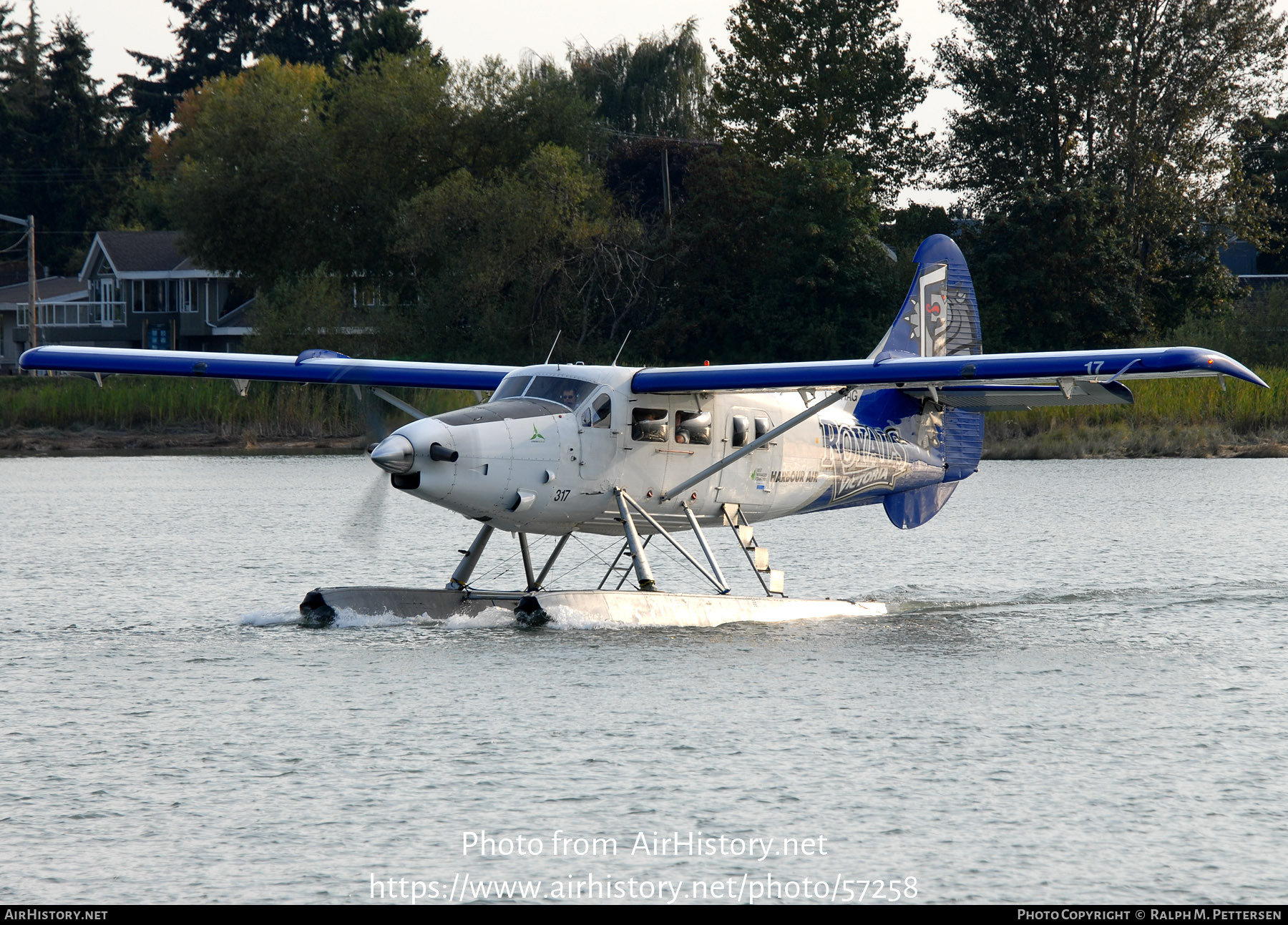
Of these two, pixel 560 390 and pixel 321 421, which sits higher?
pixel 560 390

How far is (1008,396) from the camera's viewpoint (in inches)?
551

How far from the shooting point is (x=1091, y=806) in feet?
24.0

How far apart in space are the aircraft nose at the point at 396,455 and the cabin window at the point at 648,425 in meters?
A: 2.32

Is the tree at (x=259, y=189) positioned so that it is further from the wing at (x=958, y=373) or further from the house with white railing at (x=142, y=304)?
the wing at (x=958, y=373)

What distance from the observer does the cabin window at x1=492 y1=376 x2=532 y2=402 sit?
39.5ft

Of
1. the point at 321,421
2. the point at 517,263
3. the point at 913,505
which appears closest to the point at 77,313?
the point at 517,263

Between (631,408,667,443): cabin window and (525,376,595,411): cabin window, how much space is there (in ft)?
1.72

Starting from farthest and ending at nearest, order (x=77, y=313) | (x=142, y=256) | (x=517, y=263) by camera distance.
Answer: (x=77, y=313), (x=142, y=256), (x=517, y=263)

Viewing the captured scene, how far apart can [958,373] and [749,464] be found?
2186 mm

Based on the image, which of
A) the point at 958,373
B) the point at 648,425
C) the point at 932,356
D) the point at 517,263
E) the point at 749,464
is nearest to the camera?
the point at 958,373

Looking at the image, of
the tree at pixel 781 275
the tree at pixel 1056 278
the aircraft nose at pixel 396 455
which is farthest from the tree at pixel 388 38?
the aircraft nose at pixel 396 455

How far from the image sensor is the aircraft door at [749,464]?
13.1 metres

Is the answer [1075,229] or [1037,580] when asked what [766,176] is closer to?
[1075,229]

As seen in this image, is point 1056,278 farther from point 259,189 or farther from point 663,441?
point 663,441
